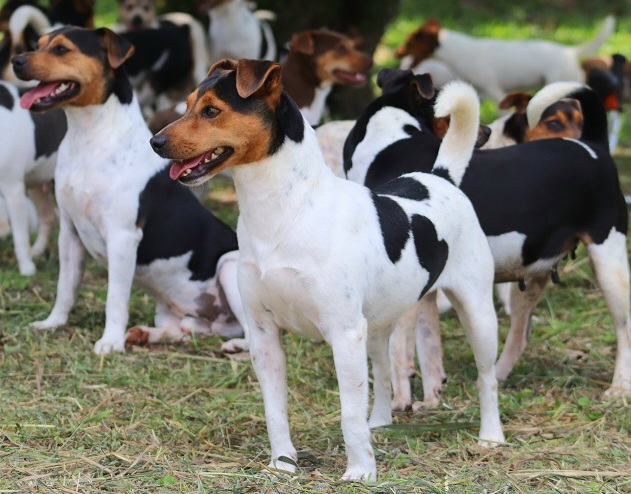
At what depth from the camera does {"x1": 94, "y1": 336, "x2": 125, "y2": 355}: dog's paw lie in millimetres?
6438

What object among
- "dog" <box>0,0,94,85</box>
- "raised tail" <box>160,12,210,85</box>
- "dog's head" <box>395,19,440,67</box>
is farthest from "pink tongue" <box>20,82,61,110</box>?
"dog's head" <box>395,19,440,67</box>

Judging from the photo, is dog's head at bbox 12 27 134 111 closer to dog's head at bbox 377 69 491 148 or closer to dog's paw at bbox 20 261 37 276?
dog's head at bbox 377 69 491 148

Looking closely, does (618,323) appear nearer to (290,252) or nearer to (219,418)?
(219,418)

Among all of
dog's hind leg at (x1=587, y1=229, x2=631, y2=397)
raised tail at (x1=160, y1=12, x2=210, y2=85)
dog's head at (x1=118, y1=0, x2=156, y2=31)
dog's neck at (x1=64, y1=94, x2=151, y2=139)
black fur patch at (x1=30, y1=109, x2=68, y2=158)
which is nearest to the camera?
dog's hind leg at (x1=587, y1=229, x2=631, y2=397)

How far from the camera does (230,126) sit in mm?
4148

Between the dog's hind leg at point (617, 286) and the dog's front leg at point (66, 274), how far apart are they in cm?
298

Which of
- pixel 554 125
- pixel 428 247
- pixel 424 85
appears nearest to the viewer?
pixel 428 247

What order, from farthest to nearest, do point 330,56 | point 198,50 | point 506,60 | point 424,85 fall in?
1. point 506,60
2. point 198,50
3. point 330,56
4. point 424,85

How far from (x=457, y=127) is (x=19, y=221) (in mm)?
3952

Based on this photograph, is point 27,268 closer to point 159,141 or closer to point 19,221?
point 19,221

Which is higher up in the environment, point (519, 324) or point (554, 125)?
point (554, 125)

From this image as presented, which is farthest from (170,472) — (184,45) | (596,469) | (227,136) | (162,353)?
(184,45)

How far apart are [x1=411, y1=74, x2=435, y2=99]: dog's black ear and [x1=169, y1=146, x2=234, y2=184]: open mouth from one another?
1.94m

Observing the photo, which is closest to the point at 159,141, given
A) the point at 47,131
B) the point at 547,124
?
the point at 547,124
